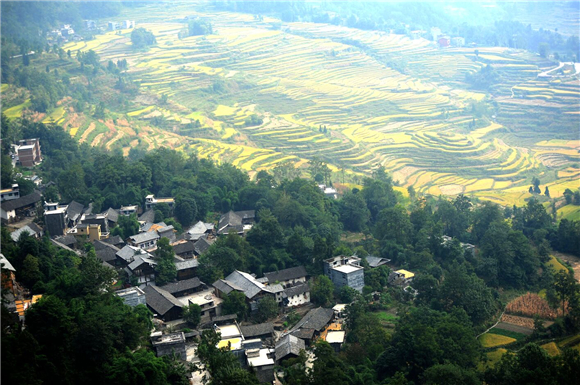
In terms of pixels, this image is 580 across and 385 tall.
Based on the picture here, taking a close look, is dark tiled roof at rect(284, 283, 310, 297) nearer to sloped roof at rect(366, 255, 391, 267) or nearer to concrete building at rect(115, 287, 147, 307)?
sloped roof at rect(366, 255, 391, 267)

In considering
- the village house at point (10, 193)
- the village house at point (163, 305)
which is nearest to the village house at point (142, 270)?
the village house at point (163, 305)

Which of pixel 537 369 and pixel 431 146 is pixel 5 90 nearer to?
pixel 431 146

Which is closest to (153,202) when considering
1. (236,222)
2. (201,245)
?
(236,222)

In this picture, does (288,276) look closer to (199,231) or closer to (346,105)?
(199,231)

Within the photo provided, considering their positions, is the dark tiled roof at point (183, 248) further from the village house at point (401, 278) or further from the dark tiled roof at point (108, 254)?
the village house at point (401, 278)

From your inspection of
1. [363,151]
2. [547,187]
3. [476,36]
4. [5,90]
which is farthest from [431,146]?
[476,36]
